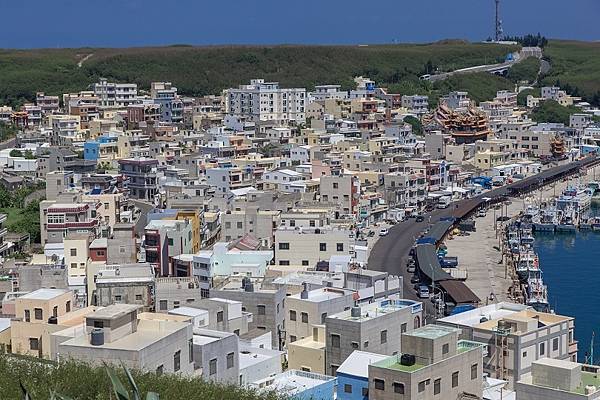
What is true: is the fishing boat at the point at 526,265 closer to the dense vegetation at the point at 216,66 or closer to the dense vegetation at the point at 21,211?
the dense vegetation at the point at 21,211

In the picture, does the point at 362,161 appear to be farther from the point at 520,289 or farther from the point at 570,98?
the point at 570,98

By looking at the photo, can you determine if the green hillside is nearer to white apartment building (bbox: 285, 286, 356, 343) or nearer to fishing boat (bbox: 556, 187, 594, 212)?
fishing boat (bbox: 556, 187, 594, 212)

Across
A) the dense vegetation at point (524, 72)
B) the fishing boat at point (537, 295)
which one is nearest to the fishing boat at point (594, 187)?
the fishing boat at point (537, 295)

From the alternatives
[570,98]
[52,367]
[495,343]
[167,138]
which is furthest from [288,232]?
[570,98]

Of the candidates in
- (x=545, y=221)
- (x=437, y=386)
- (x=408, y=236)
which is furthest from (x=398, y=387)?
(x=545, y=221)

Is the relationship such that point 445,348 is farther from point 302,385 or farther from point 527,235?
point 527,235
